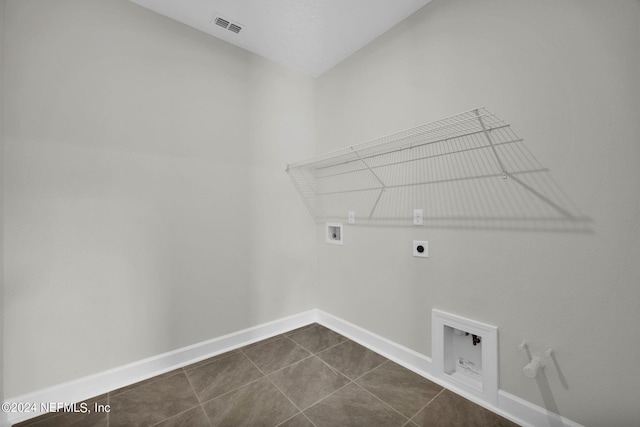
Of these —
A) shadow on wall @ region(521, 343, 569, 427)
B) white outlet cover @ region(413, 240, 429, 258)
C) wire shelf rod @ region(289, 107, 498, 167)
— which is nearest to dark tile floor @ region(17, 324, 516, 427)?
shadow on wall @ region(521, 343, 569, 427)

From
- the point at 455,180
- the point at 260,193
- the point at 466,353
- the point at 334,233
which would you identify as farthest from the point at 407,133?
the point at 466,353

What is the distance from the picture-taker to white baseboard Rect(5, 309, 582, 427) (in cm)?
137

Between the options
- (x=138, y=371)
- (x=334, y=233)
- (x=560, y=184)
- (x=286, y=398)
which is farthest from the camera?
(x=334, y=233)

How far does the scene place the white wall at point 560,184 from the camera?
111 centimetres

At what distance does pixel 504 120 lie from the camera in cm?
144

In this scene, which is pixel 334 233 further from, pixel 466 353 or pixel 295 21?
pixel 295 21

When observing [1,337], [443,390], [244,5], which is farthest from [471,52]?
[1,337]

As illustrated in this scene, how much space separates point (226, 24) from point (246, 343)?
2649 mm

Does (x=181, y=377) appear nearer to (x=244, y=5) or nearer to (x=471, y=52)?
(x=244, y=5)

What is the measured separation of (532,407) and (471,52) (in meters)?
2.03

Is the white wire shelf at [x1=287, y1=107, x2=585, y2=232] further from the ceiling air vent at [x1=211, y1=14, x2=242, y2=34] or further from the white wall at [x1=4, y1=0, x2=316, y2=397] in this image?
the ceiling air vent at [x1=211, y1=14, x2=242, y2=34]

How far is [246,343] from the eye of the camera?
2.25m

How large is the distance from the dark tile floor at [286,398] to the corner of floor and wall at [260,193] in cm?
23

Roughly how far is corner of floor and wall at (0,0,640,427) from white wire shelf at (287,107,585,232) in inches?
2.9
